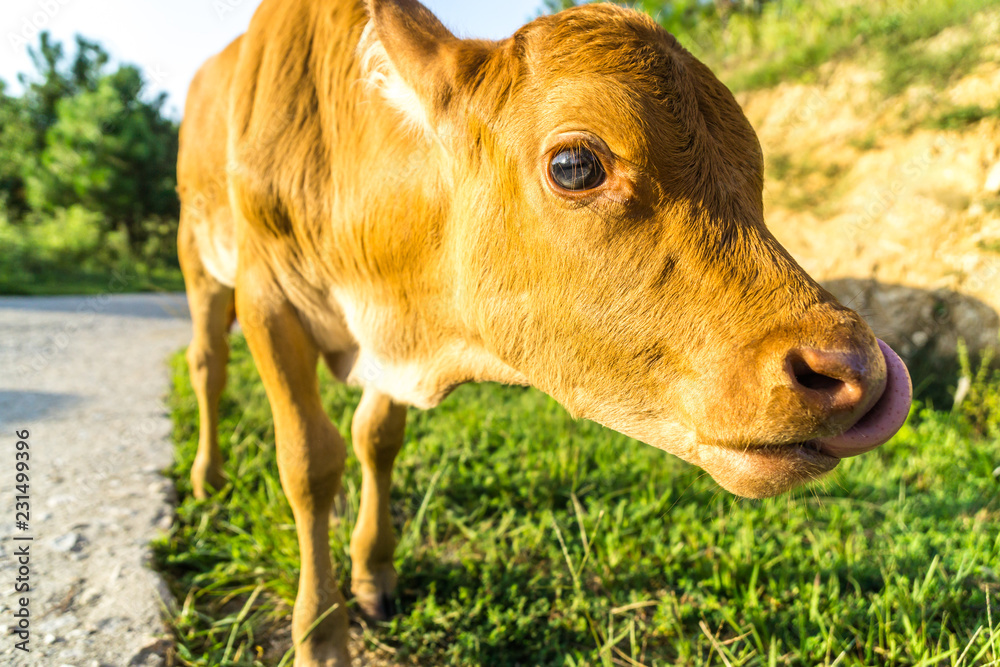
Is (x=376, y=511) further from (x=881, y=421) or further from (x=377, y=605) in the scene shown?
(x=881, y=421)

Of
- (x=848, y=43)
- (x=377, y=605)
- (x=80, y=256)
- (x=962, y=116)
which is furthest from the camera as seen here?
(x=80, y=256)

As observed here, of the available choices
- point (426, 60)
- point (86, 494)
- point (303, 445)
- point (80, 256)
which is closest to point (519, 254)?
point (426, 60)

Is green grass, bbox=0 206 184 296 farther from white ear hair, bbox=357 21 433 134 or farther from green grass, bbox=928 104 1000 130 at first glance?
green grass, bbox=928 104 1000 130

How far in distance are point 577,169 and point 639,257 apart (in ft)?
0.94

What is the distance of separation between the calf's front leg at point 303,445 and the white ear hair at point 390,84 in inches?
39.2

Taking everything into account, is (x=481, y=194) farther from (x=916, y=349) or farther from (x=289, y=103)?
(x=916, y=349)

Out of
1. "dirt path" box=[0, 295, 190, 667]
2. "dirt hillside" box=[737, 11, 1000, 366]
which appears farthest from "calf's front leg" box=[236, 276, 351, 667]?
"dirt hillside" box=[737, 11, 1000, 366]

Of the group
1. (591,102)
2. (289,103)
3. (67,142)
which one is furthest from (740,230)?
(67,142)

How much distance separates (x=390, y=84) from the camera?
214 centimetres

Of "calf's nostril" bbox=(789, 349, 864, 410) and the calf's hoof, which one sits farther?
the calf's hoof

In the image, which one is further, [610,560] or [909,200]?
[909,200]

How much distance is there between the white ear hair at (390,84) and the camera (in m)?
2.09

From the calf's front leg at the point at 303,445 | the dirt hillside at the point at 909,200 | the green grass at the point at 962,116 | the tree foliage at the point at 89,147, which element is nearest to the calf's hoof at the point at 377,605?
the calf's front leg at the point at 303,445

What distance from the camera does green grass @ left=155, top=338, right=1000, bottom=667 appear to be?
8.66ft
